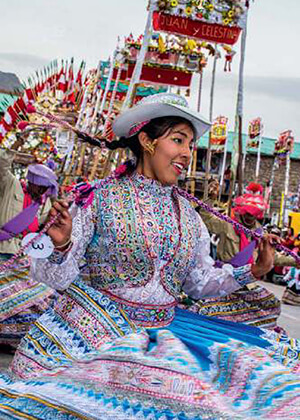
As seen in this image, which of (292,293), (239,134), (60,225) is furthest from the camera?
(292,293)

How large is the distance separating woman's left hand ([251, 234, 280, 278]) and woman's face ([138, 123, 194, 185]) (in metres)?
0.48

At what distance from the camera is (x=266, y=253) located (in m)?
2.85

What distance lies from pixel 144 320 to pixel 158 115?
34.8 inches

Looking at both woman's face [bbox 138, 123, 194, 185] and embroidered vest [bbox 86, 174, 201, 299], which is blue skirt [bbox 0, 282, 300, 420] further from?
woman's face [bbox 138, 123, 194, 185]

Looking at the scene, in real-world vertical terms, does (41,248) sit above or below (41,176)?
below

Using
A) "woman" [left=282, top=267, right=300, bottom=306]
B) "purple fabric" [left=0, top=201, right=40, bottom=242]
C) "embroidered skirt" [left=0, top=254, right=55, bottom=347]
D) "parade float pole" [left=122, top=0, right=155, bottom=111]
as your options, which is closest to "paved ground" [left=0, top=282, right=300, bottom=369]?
"embroidered skirt" [left=0, top=254, right=55, bottom=347]

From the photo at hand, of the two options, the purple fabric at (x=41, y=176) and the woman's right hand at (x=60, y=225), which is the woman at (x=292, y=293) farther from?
the woman's right hand at (x=60, y=225)

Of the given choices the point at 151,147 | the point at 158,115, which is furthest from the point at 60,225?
the point at 158,115

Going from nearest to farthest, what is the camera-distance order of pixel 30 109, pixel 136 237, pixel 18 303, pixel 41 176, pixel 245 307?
pixel 136 237 → pixel 30 109 → pixel 245 307 → pixel 18 303 → pixel 41 176

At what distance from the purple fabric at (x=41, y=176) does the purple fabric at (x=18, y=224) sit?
14.6 inches

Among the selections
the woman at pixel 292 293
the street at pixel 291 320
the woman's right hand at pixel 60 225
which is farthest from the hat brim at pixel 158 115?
the woman at pixel 292 293

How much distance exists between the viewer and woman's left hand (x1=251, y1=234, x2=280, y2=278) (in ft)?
9.27

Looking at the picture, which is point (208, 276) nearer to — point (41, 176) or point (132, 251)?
point (132, 251)

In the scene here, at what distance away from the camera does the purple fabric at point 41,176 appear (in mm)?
4914
